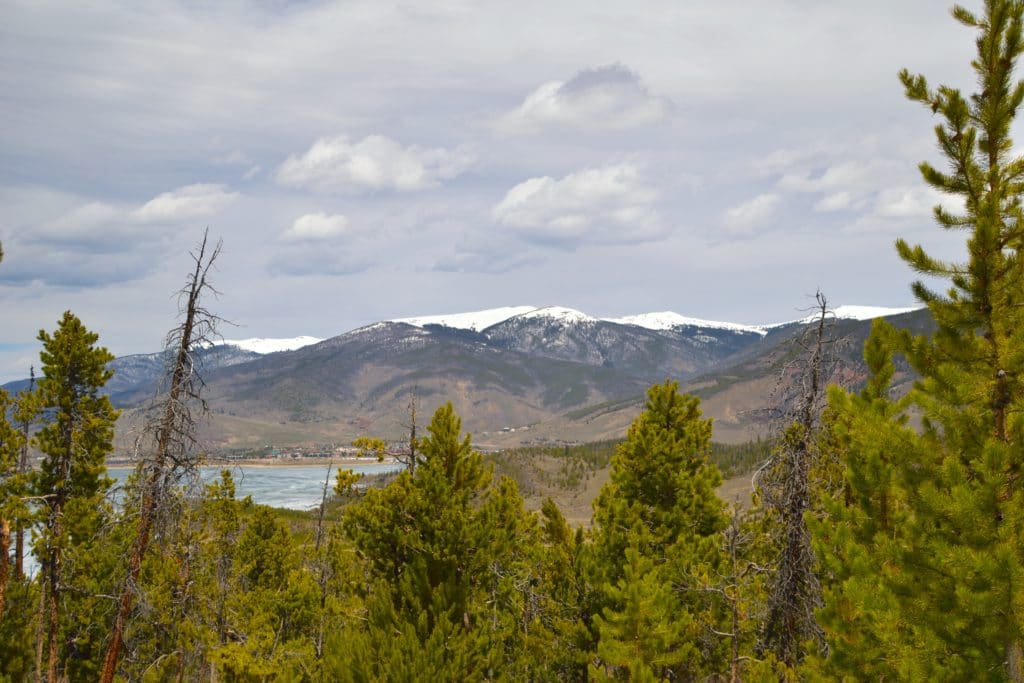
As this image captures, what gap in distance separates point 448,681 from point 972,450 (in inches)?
466

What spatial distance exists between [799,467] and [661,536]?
276 inches

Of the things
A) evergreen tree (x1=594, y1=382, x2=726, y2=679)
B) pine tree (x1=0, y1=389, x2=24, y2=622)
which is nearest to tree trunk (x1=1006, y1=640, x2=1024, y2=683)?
evergreen tree (x1=594, y1=382, x2=726, y2=679)

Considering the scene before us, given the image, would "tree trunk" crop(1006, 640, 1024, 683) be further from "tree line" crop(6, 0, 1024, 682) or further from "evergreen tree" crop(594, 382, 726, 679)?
"evergreen tree" crop(594, 382, 726, 679)

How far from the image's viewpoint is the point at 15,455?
58.5 ft

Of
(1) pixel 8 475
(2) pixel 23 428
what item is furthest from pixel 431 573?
(2) pixel 23 428

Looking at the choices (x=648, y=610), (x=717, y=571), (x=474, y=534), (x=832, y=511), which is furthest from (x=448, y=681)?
(x=717, y=571)

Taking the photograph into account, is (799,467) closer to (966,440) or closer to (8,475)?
(966,440)

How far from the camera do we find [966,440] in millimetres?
8305

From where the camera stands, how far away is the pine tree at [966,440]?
739cm

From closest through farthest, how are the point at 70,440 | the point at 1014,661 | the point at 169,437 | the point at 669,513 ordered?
the point at 1014,661 → the point at 169,437 → the point at 70,440 → the point at 669,513

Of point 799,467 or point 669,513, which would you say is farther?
point 669,513

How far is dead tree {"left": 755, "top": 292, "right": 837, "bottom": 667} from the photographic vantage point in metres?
16.7

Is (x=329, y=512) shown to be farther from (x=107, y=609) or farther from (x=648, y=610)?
(x=648, y=610)

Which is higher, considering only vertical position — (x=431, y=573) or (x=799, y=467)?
(x=799, y=467)
